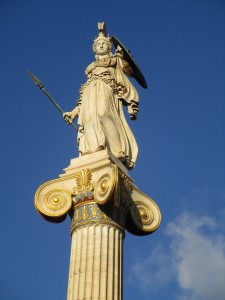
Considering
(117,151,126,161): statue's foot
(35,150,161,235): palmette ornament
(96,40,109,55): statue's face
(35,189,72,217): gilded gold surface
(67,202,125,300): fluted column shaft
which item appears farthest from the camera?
(96,40,109,55): statue's face

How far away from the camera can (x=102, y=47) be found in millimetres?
20844

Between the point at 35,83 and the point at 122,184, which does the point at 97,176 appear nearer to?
the point at 122,184

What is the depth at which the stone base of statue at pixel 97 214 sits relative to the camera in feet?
48.2

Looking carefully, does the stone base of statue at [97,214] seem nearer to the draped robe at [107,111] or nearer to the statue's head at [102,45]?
the draped robe at [107,111]

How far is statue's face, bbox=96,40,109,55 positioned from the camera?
20734 mm

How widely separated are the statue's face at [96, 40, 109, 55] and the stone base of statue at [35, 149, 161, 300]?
5.10 meters

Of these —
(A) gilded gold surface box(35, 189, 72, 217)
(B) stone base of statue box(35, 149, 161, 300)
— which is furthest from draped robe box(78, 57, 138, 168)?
(A) gilded gold surface box(35, 189, 72, 217)

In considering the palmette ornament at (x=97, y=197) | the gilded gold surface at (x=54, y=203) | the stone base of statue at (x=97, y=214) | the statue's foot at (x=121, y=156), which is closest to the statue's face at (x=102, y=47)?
the statue's foot at (x=121, y=156)

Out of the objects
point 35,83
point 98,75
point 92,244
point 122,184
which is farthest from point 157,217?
point 35,83

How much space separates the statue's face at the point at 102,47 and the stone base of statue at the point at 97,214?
510 cm

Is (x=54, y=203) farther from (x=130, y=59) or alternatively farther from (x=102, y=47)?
(x=130, y=59)

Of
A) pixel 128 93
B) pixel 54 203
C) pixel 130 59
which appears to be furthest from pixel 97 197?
pixel 130 59

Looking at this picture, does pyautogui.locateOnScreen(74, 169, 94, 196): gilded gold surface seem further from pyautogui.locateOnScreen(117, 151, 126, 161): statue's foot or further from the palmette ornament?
pyautogui.locateOnScreen(117, 151, 126, 161): statue's foot

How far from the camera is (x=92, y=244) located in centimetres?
1518
